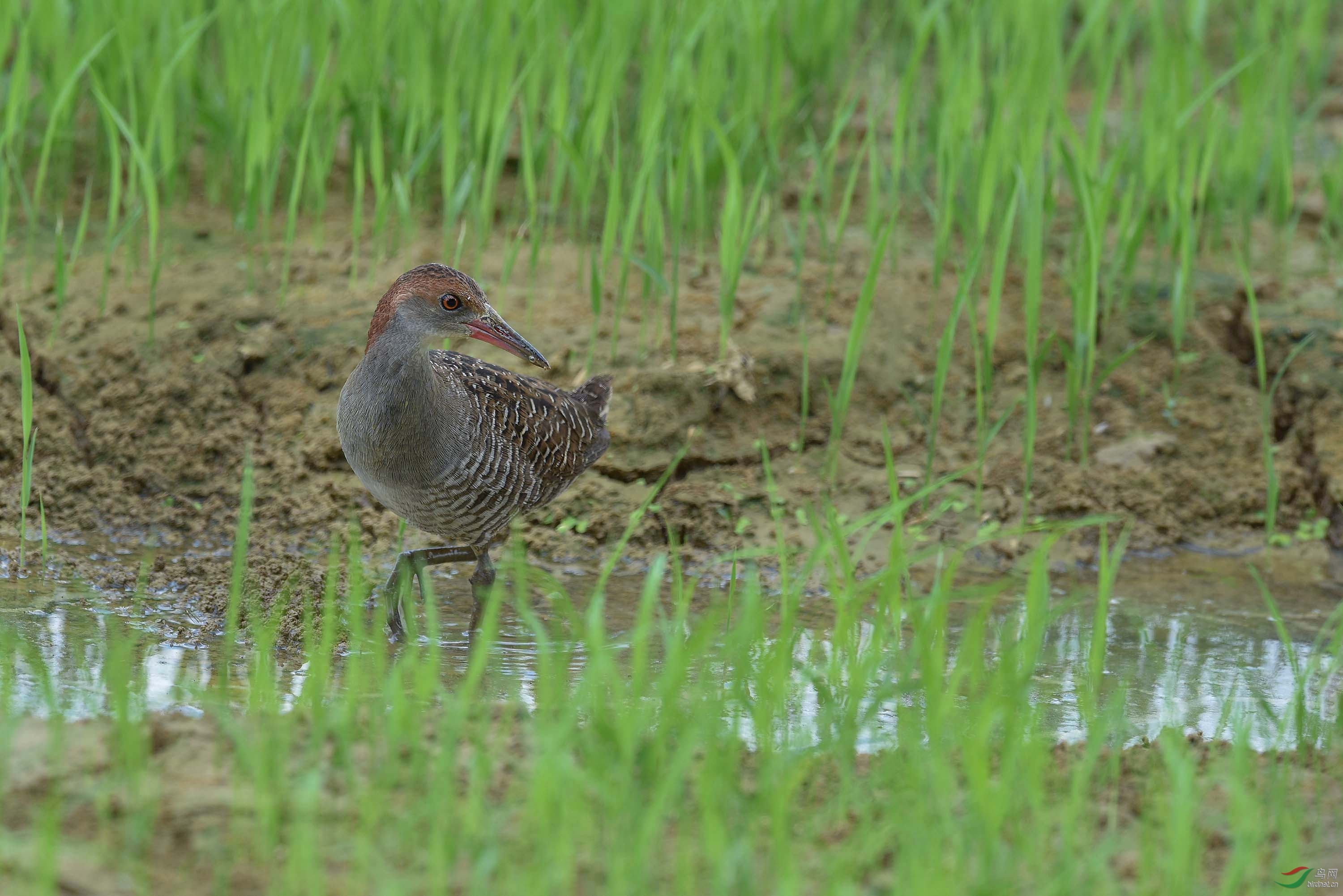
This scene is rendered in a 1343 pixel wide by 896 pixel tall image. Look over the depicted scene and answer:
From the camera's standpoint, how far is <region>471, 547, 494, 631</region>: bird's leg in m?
4.45

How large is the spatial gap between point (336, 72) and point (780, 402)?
2.06 meters

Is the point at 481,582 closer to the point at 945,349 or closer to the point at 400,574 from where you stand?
the point at 400,574

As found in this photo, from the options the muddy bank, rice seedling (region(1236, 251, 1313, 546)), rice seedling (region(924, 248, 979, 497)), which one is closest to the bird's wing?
the muddy bank

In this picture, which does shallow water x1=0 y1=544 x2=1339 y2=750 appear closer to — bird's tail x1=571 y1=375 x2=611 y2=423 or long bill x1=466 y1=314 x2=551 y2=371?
bird's tail x1=571 y1=375 x2=611 y2=423

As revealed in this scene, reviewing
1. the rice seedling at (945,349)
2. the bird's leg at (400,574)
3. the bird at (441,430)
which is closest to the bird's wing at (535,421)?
the bird at (441,430)

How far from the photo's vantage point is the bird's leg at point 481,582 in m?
4.45

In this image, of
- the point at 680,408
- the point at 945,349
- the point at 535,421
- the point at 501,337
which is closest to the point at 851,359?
the point at 945,349

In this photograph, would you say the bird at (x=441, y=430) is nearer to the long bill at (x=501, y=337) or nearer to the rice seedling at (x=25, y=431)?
the long bill at (x=501, y=337)

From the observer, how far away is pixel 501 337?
4320mm

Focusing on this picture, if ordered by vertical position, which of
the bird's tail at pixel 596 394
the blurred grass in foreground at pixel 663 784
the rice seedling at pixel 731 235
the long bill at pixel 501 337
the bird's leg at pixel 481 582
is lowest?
the blurred grass in foreground at pixel 663 784

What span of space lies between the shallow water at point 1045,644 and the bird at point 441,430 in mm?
308

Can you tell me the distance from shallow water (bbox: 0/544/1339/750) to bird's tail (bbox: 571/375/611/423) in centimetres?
55

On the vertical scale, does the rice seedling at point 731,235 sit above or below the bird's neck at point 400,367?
above

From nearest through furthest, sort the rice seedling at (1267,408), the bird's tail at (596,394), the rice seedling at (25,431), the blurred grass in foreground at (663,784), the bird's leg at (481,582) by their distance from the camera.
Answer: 1. the blurred grass in foreground at (663,784)
2. the rice seedling at (25,431)
3. the bird's leg at (481,582)
4. the bird's tail at (596,394)
5. the rice seedling at (1267,408)
